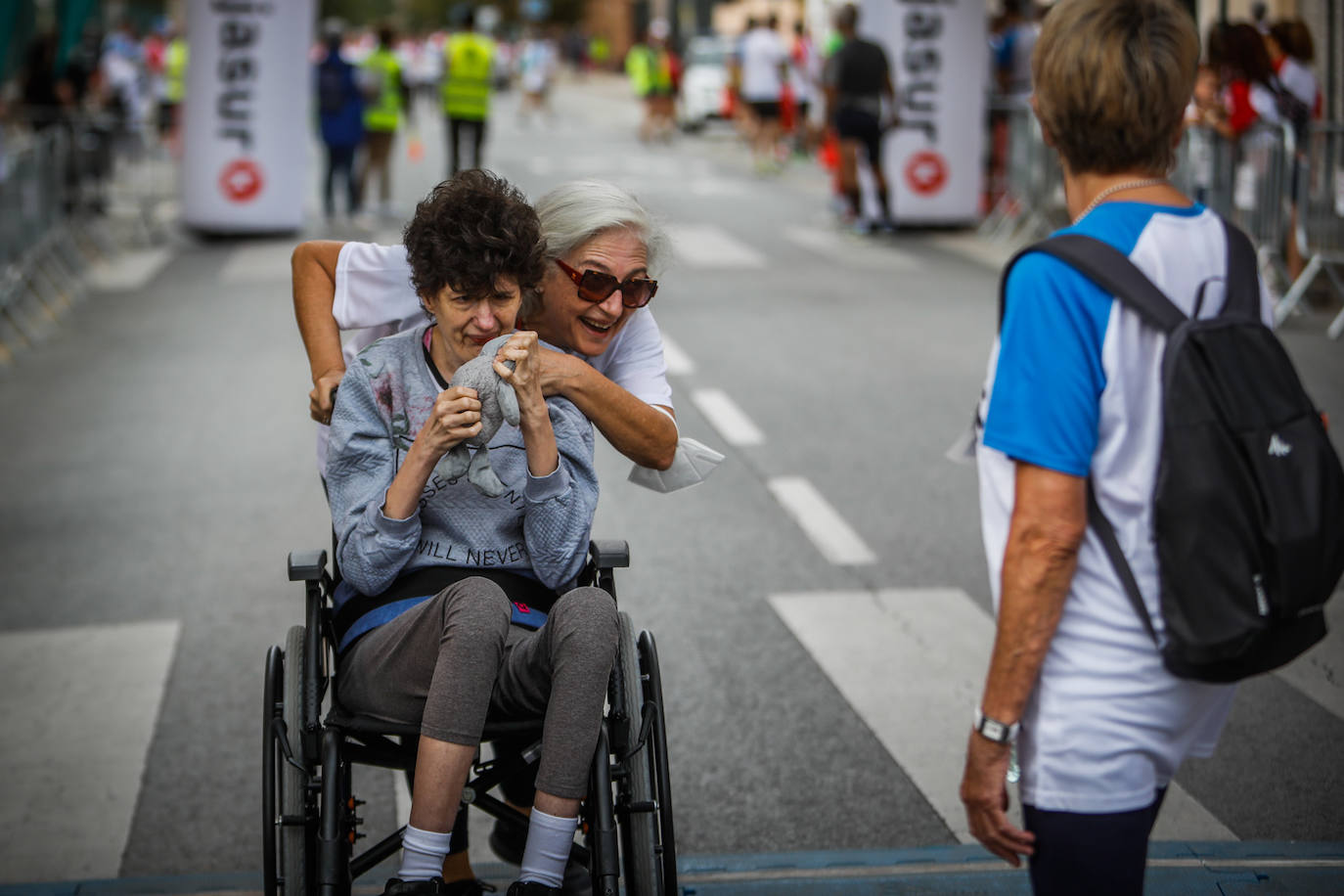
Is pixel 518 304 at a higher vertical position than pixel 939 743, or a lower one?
higher

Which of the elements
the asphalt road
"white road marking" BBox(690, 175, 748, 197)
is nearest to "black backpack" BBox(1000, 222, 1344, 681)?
the asphalt road

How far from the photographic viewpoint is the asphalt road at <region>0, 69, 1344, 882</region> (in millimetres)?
4355

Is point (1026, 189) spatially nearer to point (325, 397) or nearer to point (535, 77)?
point (325, 397)

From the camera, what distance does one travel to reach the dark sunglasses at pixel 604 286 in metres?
3.40

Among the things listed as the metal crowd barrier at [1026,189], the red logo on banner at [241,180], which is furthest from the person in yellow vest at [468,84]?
the metal crowd barrier at [1026,189]

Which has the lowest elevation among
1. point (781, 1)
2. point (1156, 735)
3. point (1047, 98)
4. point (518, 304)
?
point (1156, 735)

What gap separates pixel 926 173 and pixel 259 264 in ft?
23.2

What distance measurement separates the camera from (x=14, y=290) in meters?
12.4


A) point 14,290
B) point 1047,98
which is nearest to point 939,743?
point 1047,98

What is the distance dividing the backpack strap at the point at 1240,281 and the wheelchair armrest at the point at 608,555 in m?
1.49

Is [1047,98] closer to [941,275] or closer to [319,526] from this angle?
[319,526]

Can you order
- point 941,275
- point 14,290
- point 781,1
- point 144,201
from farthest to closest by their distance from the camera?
1. point 781,1
2. point 144,201
3. point 941,275
4. point 14,290

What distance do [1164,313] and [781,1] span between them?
5419 cm

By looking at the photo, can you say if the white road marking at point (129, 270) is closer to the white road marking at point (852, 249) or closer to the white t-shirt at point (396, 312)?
the white road marking at point (852, 249)
